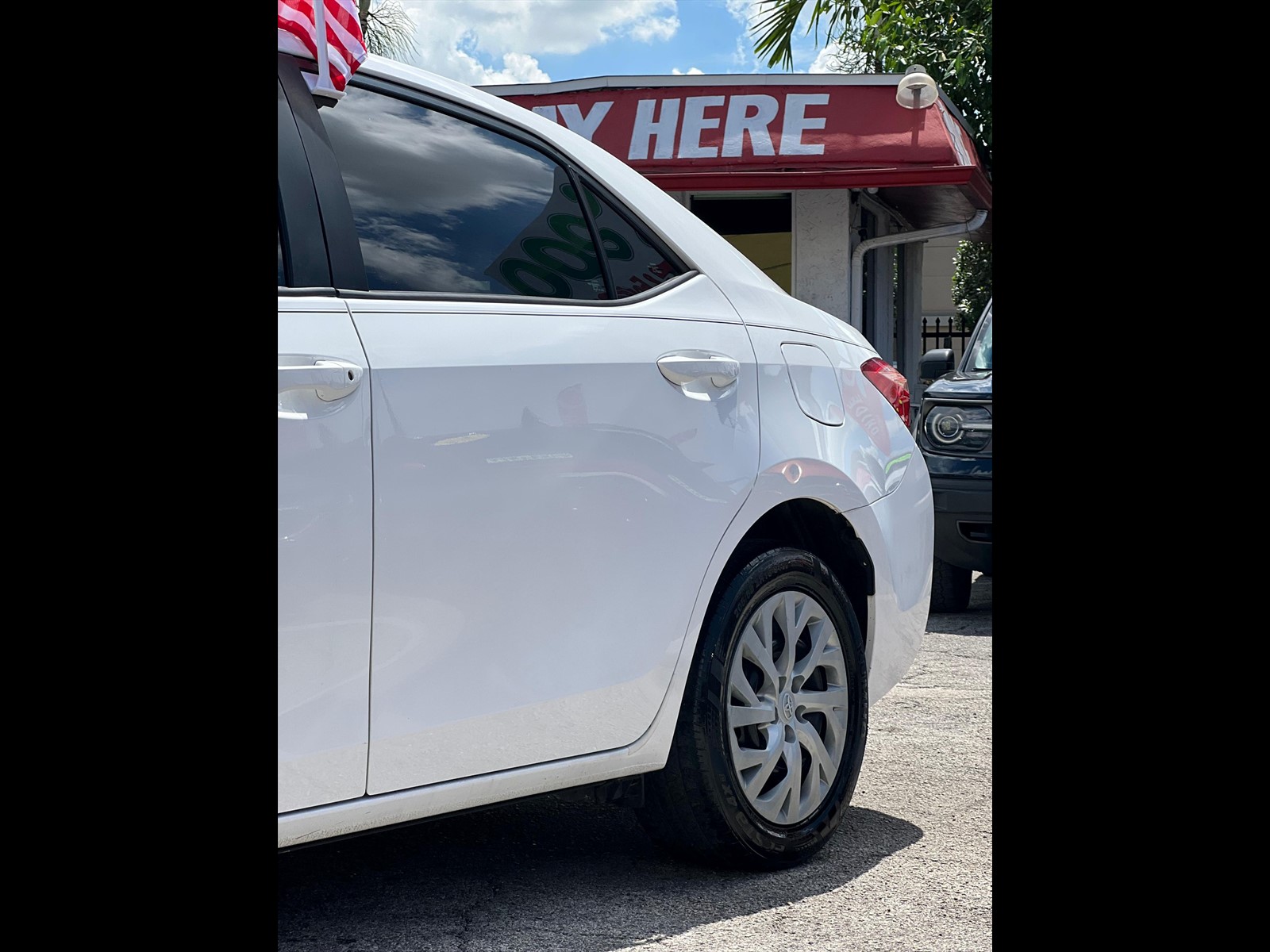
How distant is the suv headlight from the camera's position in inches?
282

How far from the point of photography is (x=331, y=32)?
8.70 feet

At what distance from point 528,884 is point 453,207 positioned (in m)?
1.49

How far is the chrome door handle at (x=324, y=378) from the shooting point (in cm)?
239

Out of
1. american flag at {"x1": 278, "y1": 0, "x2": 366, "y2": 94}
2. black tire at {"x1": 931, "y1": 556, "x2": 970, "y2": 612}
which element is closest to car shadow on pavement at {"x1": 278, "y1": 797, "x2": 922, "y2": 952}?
american flag at {"x1": 278, "y1": 0, "x2": 366, "y2": 94}

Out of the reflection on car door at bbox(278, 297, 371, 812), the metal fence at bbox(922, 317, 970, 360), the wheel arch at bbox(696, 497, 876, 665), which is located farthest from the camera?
the metal fence at bbox(922, 317, 970, 360)

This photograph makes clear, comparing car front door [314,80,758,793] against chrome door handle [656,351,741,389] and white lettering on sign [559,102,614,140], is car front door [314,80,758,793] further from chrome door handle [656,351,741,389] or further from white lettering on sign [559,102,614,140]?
white lettering on sign [559,102,614,140]

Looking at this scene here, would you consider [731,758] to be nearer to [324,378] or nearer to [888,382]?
[888,382]

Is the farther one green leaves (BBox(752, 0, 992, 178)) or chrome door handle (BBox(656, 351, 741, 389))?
green leaves (BBox(752, 0, 992, 178))

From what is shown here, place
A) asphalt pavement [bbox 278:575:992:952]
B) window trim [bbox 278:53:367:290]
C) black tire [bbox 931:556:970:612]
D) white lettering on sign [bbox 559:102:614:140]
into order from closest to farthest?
1. window trim [bbox 278:53:367:290]
2. asphalt pavement [bbox 278:575:992:952]
3. black tire [bbox 931:556:970:612]
4. white lettering on sign [bbox 559:102:614:140]

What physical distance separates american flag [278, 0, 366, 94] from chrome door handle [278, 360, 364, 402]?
1.82ft

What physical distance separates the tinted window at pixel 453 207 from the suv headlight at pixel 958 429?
14.4 ft
